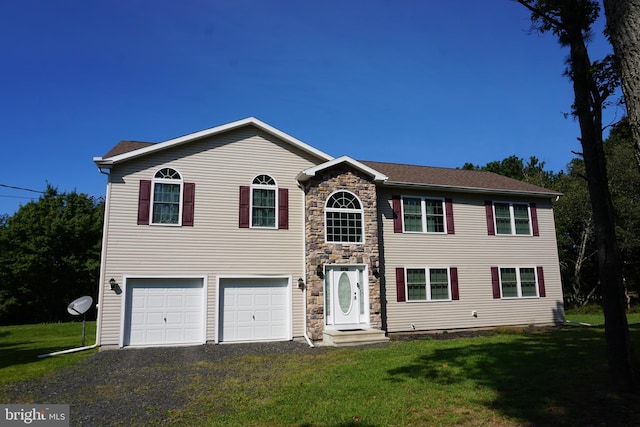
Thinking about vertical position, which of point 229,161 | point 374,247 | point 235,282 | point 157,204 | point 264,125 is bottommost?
point 235,282

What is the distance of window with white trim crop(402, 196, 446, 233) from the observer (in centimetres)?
1471

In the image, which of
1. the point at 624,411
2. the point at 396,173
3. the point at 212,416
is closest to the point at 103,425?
the point at 212,416

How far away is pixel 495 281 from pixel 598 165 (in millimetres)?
9396

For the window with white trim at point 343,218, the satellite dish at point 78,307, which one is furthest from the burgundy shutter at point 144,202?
the window with white trim at point 343,218

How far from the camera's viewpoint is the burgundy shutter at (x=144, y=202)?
472 inches

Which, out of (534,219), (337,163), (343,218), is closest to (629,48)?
(337,163)

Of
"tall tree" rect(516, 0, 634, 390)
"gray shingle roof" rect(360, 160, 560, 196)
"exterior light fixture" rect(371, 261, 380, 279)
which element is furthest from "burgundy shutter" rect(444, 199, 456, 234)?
"tall tree" rect(516, 0, 634, 390)

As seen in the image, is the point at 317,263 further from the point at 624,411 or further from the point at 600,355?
the point at 624,411

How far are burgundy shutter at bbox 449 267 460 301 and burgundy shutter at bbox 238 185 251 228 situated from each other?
7406 millimetres

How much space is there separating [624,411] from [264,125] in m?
11.2

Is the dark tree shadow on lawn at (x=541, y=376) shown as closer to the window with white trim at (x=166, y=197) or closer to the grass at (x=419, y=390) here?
the grass at (x=419, y=390)

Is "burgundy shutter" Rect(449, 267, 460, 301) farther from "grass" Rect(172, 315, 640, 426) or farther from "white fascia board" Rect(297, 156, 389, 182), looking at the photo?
"grass" Rect(172, 315, 640, 426)

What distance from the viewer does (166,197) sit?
40.5 feet

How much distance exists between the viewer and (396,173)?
615 inches
